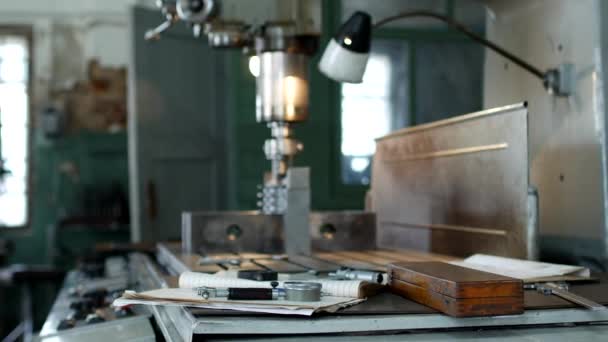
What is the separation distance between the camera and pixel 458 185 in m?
1.86

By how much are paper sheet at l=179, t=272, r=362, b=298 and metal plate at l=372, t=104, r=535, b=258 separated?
1.92 feet

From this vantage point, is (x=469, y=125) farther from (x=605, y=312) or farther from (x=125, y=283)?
(x=125, y=283)

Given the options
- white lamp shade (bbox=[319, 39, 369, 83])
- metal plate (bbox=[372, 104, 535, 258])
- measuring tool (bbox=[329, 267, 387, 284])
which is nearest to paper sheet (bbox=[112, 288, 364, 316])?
measuring tool (bbox=[329, 267, 387, 284])

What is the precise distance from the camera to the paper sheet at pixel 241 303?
0.97m

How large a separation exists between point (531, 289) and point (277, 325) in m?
0.47

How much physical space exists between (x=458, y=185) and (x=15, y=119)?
5.23 meters

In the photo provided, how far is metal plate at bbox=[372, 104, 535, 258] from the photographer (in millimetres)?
1602

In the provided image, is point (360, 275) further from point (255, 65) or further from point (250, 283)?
point (255, 65)

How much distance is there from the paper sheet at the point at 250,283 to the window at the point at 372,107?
3.05 metres

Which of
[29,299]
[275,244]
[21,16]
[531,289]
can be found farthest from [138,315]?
[21,16]

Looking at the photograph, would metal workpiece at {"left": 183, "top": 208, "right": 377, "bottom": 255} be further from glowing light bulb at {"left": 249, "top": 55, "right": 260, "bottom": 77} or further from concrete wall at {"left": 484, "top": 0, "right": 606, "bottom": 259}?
concrete wall at {"left": 484, "top": 0, "right": 606, "bottom": 259}

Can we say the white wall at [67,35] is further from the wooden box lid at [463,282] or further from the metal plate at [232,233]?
the wooden box lid at [463,282]

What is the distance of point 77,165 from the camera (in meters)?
6.16

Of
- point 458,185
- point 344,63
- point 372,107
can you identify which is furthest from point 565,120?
point 372,107
